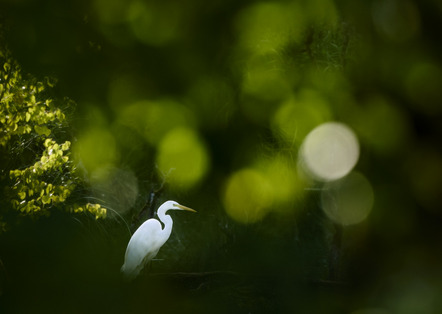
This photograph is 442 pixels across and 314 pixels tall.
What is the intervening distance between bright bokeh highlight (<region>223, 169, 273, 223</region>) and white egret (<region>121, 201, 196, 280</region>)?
560 mm

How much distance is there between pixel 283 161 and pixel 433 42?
1577 mm

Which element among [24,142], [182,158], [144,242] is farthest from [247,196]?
[24,142]

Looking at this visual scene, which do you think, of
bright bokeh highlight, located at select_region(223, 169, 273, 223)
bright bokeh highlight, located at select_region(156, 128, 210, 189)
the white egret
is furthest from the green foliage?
bright bokeh highlight, located at select_region(223, 169, 273, 223)

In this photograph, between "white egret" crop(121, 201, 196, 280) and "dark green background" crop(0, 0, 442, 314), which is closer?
"dark green background" crop(0, 0, 442, 314)

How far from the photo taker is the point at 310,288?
10.1 ft

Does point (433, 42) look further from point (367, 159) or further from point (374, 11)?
point (367, 159)

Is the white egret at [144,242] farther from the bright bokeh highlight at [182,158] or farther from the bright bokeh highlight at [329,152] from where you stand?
the bright bokeh highlight at [329,152]

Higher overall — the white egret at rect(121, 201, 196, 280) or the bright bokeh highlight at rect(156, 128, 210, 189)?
the bright bokeh highlight at rect(156, 128, 210, 189)

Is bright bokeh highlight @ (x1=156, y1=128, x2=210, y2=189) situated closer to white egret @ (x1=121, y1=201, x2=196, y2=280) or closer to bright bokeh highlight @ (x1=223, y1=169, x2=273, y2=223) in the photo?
bright bokeh highlight @ (x1=223, y1=169, x2=273, y2=223)

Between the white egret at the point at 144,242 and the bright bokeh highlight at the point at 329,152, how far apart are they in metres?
1.04

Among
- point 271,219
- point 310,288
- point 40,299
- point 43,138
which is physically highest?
point 43,138

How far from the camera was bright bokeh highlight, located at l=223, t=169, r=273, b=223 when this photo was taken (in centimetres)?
311

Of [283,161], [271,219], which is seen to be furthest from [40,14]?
[271,219]

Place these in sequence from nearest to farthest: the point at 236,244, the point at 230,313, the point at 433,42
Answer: the point at 433,42 → the point at 230,313 → the point at 236,244
